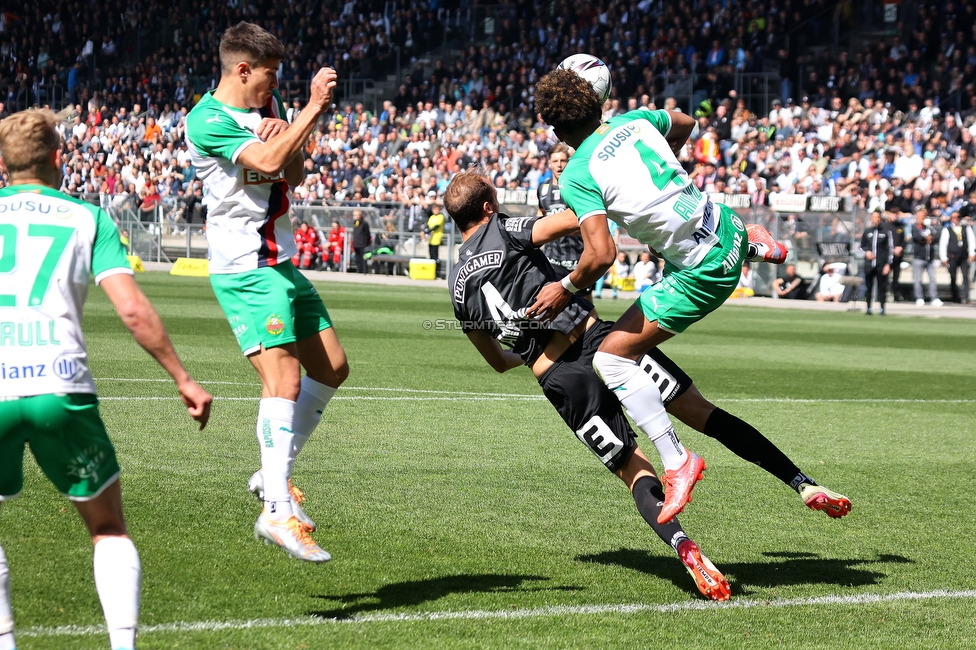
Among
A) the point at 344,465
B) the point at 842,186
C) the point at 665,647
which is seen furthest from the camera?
the point at 842,186

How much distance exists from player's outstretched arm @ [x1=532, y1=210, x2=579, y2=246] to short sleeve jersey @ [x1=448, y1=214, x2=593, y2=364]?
Result: 5cm

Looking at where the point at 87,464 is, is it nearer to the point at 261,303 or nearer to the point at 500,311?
the point at 261,303

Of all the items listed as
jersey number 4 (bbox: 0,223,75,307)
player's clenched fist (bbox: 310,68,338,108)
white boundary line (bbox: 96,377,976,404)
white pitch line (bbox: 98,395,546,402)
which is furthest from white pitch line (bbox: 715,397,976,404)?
jersey number 4 (bbox: 0,223,75,307)

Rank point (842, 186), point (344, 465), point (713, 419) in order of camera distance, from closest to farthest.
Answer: point (713, 419) → point (344, 465) → point (842, 186)

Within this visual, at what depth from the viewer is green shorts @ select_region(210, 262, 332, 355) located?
513 centimetres

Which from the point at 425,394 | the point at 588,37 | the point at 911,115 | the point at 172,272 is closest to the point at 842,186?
the point at 911,115

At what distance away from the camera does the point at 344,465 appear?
292 inches

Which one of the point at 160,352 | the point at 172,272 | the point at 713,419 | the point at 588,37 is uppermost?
the point at 588,37

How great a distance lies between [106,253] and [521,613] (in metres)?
2.10

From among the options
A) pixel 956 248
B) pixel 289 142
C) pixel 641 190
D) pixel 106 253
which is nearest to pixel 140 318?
pixel 106 253

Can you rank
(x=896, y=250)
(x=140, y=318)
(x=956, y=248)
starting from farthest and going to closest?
(x=956, y=248) < (x=896, y=250) < (x=140, y=318)

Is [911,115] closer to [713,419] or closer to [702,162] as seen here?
[702,162]

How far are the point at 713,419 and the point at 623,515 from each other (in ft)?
3.17

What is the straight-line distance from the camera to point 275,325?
5.13 meters
